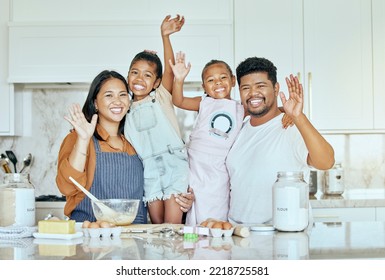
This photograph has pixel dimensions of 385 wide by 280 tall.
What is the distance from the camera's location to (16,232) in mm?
1345

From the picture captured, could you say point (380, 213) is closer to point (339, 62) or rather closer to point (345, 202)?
point (345, 202)

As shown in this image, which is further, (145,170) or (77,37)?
(77,37)

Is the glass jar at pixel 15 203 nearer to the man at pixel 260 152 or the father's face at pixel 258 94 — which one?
the man at pixel 260 152

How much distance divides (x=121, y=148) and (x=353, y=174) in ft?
5.53

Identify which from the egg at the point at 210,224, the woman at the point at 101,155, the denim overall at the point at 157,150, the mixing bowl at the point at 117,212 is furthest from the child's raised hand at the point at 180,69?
the egg at the point at 210,224

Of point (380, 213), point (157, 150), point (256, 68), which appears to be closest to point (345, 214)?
point (380, 213)

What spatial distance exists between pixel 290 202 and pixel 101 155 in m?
0.61

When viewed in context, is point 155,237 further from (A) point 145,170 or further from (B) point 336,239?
(A) point 145,170

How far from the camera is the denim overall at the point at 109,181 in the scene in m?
1.71

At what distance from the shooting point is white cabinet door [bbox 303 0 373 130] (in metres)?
2.81

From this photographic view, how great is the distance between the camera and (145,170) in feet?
5.97

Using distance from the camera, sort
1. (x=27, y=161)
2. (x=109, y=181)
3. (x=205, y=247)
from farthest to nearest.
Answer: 1. (x=27, y=161)
2. (x=109, y=181)
3. (x=205, y=247)

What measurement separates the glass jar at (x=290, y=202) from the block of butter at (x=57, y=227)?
46 cm
